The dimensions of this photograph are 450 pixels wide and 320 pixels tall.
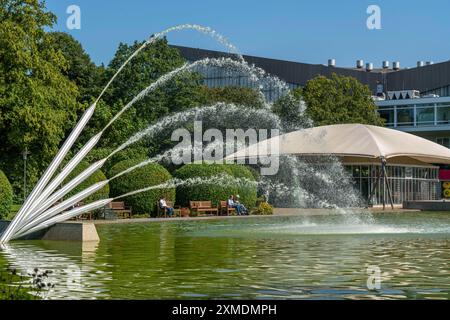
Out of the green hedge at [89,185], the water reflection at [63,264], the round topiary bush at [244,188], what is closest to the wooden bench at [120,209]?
the green hedge at [89,185]

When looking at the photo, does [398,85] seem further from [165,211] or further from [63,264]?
[63,264]

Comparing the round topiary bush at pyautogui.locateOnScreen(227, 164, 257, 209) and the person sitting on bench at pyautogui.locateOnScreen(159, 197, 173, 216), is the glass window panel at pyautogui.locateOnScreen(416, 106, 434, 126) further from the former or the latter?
the person sitting on bench at pyautogui.locateOnScreen(159, 197, 173, 216)

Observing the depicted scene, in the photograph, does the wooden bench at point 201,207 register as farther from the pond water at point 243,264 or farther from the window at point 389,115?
the window at point 389,115

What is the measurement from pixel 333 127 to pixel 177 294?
48.3 meters

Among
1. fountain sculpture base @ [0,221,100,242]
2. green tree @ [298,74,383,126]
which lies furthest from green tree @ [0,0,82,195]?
green tree @ [298,74,383,126]

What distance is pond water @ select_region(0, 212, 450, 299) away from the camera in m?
12.4

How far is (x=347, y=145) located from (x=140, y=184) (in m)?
20.6

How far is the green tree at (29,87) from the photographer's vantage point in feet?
128

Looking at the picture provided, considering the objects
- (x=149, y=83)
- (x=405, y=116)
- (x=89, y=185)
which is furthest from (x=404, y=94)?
(x=89, y=185)

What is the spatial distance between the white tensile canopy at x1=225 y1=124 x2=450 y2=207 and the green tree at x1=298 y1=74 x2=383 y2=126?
11.1 metres

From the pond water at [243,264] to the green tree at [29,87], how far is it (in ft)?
47.4
